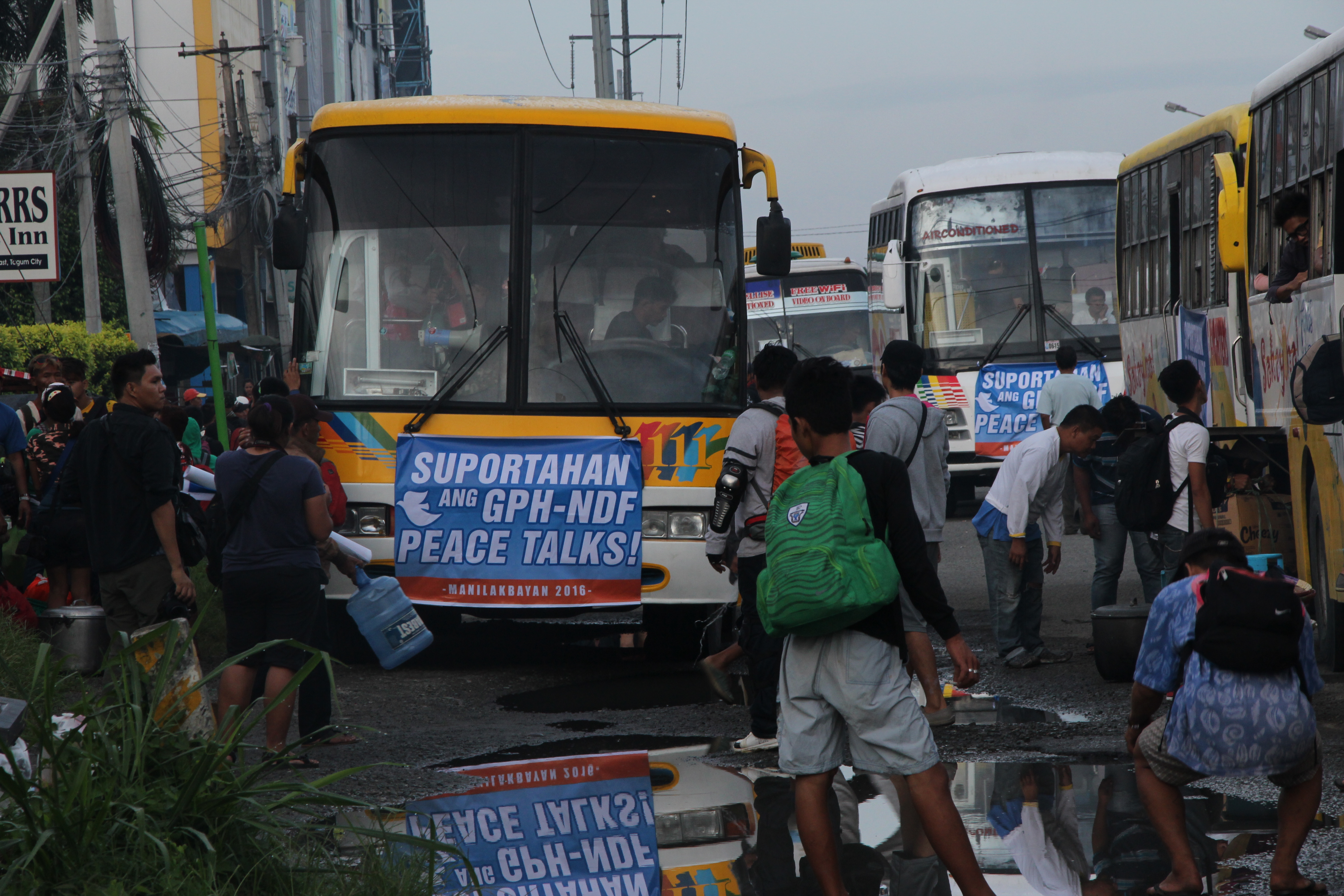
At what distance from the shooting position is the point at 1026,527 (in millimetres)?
9125

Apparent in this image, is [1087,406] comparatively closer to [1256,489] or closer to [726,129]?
[1256,489]

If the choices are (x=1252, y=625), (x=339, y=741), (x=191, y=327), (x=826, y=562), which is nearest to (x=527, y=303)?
(x=339, y=741)

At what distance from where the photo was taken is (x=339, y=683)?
373 inches

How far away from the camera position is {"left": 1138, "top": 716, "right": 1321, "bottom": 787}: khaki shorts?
15.9 ft

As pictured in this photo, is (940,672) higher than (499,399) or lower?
lower

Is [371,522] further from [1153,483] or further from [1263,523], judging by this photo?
[1263,523]

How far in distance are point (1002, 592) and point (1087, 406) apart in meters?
1.22

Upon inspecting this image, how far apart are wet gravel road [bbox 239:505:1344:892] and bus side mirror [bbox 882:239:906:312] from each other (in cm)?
761

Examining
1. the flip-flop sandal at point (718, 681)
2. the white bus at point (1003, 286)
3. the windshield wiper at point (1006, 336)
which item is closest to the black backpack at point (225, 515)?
the flip-flop sandal at point (718, 681)

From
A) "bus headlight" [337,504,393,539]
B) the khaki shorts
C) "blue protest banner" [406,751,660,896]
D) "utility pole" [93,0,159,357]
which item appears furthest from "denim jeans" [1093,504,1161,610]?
"utility pole" [93,0,159,357]

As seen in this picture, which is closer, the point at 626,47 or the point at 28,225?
the point at 28,225

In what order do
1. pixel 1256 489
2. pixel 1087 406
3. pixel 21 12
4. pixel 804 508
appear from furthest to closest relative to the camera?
1. pixel 21 12
2. pixel 1256 489
3. pixel 1087 406
4. pixel 804 508

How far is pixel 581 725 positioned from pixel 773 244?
3.49 m

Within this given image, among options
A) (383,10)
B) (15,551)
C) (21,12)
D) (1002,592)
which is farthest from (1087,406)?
(383,10)
